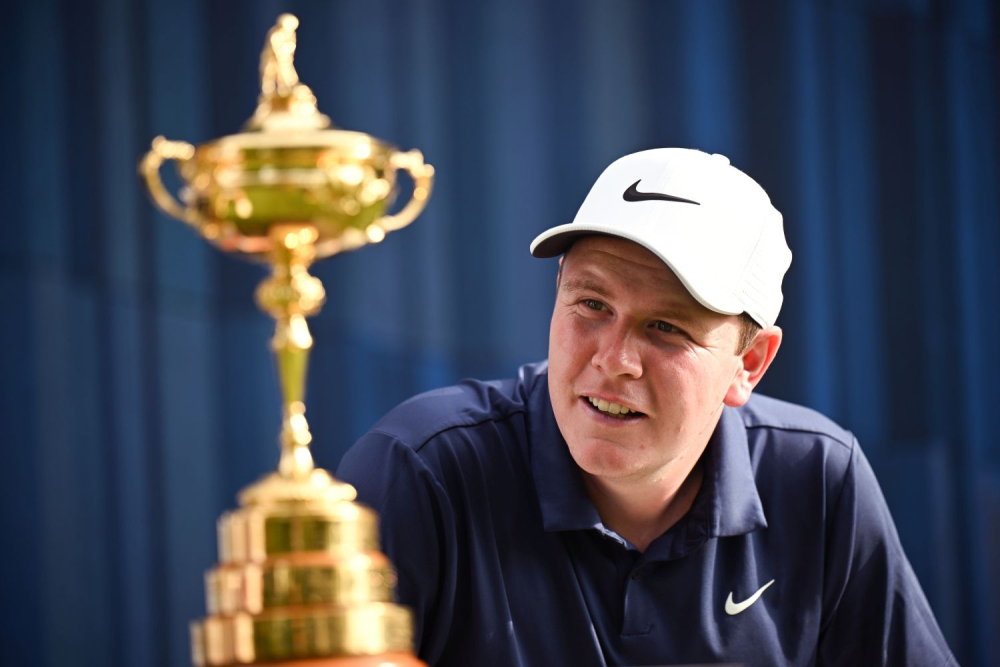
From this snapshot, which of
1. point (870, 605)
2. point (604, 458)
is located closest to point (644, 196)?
point (604, 458)

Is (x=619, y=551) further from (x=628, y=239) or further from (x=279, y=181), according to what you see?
(x=279, y=181)

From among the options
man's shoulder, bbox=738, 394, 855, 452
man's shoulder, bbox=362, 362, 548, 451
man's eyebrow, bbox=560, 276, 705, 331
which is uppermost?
man's eyebrow, bbox=560, 276, 705, 331

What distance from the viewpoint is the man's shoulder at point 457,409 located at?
1.66m

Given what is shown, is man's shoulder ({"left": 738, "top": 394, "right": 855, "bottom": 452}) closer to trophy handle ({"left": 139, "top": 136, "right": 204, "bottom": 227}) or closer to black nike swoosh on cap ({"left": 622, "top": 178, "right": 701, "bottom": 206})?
black nike swoosh on cap ({"left": 622, "top": 178, "right": 701, "bottom": 206})

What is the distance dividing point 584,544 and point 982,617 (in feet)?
6.24

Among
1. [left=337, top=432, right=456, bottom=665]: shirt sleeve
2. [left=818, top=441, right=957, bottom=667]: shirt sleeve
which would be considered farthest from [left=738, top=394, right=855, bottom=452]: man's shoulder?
[left=337, top=432, right=456, bottom=665]: shirt sleeve

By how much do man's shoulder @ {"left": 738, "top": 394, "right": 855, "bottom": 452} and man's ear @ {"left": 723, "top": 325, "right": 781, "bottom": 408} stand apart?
5.2 inches

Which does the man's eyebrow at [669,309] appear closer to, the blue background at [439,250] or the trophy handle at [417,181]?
the trophy handle at [417,181]

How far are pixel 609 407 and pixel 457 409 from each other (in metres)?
0.26

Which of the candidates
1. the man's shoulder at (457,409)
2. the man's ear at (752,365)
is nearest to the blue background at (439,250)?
the man's shoulder at (457,409)

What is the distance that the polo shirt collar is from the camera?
162cm

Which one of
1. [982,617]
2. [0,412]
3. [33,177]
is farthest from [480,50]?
[982,617]

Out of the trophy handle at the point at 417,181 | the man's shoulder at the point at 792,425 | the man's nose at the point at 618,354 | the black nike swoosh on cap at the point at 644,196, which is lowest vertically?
the man's shoulder at the point at 792,425

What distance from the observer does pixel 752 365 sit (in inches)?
67.6
